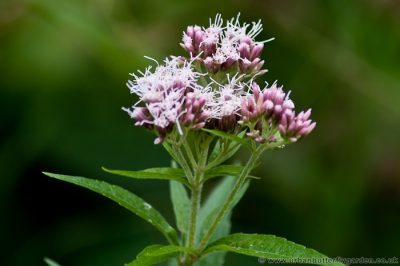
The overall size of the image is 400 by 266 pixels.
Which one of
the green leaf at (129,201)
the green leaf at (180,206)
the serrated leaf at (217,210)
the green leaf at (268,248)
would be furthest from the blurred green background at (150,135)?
the green leaf at (268,248)

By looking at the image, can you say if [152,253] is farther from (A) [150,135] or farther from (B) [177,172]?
(A) [150,135]

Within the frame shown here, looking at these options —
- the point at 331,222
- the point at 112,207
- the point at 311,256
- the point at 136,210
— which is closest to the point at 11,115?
the point at 112,207

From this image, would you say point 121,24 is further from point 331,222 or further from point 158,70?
point 158,70

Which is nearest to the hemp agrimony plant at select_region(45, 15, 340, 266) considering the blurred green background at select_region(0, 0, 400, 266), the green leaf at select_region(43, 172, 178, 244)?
the green leaf at select_region(43, 172, 178, 244)

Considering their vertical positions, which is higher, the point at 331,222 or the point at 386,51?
the point at 386,51

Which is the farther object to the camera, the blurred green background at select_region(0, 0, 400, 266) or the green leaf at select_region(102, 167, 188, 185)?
the blurred green background at select_region(0, 0, 400, 266)

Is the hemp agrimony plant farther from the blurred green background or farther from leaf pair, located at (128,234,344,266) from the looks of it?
the blurred green background

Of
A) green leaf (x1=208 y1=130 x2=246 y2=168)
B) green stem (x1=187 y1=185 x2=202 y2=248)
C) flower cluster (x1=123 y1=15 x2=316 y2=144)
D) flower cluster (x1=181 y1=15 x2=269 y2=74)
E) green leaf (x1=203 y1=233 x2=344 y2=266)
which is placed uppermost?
flower cluster (x1=181 y1=15 x2=269 y2=74)
